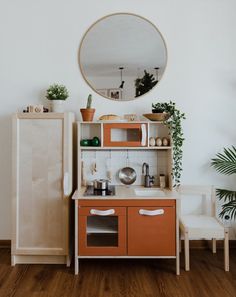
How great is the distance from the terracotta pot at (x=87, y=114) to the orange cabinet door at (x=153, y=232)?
1.00 m

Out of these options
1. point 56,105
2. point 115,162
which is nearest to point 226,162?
point 115,162

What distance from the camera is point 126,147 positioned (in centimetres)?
292

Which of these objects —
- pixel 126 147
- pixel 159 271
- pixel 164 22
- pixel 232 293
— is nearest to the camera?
pixel 232 293

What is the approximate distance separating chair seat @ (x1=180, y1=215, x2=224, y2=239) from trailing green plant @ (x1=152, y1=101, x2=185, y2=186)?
430 mm

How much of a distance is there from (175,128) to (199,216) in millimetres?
943

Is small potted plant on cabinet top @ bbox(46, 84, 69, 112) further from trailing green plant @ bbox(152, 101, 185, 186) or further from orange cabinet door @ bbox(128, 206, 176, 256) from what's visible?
orange cabinet door @ bbox(128, 206, 176, 256)

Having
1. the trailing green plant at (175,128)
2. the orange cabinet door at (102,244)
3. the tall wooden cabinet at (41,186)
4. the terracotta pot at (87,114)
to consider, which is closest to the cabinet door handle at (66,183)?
the tall wooden cabinet at (41,186)

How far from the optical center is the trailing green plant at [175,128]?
9.47 feet

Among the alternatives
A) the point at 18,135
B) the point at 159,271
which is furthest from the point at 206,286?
the point at 18,135

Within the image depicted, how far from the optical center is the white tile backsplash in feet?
10.4

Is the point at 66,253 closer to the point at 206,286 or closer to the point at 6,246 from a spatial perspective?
the point at 6,246

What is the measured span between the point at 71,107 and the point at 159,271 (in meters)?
1.84

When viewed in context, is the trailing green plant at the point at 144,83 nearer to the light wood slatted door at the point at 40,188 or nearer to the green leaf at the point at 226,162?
the light wood slatted door at the point at 40,188

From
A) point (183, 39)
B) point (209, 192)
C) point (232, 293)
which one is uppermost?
point (183, 39)
